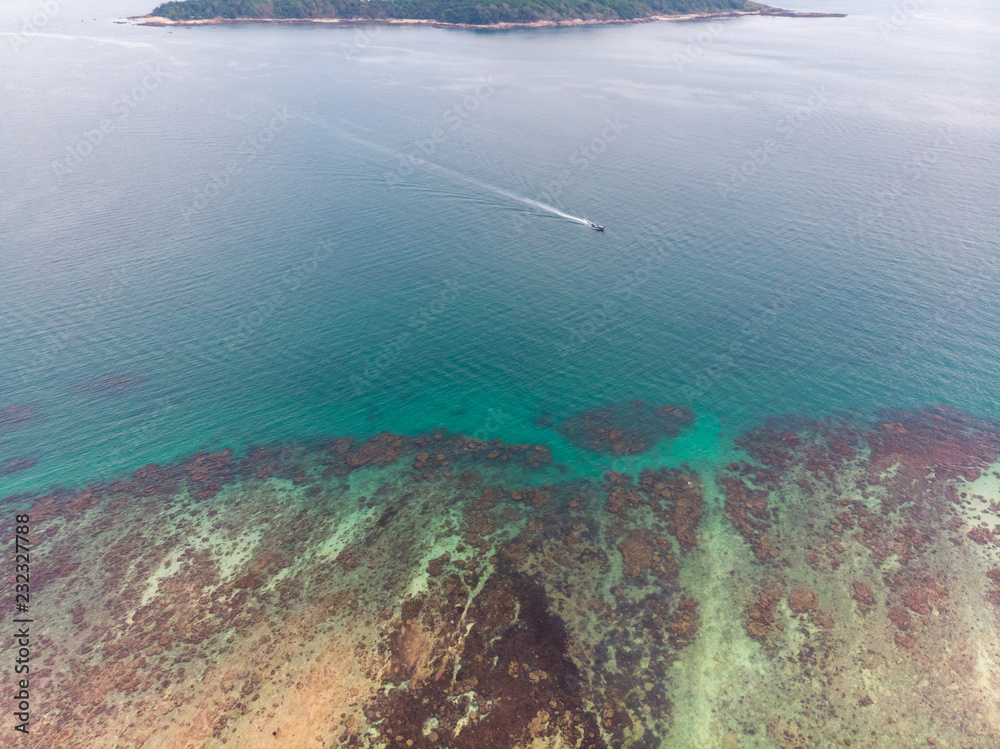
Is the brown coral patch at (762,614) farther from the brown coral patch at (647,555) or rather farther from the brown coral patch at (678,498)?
the brown coral patch at (678,498)

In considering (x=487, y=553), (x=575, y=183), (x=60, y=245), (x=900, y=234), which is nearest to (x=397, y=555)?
(x=487, y=553)

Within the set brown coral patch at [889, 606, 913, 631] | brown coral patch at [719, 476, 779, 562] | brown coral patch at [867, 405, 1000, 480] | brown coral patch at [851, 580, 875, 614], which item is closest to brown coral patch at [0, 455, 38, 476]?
brown coral patch at [719, 476, 779, 562]

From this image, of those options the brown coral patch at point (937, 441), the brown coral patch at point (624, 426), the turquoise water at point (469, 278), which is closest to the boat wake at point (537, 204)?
the turquoise water at point (469, 278)

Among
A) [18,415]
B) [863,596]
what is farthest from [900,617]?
[18,415]

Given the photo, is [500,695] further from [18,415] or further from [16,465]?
[18,415]

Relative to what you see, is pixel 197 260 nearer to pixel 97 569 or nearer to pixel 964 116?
pixel 97 569

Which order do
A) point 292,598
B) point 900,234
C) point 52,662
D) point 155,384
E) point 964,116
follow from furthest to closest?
point 964,116, point 900,234, point 155,384, point 292,598, point 52,662

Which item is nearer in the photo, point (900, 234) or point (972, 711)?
point (972, 711)
